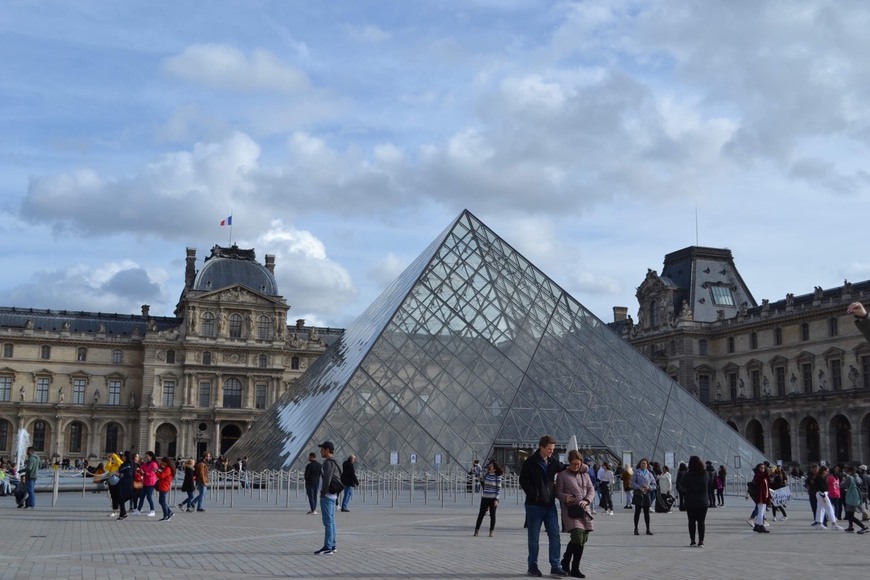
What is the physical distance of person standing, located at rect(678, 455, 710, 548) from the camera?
13078mm

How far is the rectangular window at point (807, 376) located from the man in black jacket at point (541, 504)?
176 ft

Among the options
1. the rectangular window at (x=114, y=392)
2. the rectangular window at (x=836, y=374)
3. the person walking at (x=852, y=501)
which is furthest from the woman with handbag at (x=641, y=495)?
the rectangular window at (x=114, y=392)

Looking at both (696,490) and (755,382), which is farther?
(755,382)

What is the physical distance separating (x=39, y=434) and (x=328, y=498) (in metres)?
67.9

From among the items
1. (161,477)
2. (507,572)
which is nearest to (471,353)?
(161,477)

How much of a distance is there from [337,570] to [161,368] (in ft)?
223

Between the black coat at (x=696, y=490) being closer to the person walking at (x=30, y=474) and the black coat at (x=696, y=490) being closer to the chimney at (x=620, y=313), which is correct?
the person walking at (x=30, y=474)

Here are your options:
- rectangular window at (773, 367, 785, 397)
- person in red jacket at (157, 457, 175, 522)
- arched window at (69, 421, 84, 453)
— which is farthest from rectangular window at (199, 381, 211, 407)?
person in red jacket at (157, 457, 175, 522)

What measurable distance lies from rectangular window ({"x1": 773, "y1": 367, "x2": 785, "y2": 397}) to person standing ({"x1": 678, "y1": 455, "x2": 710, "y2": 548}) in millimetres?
51531

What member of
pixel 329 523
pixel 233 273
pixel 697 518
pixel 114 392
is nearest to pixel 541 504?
pixel 329 523

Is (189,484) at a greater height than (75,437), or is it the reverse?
(75,437)

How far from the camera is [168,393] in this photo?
74.9 metres

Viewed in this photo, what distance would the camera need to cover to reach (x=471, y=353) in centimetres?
2916

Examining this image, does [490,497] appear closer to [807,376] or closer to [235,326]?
[807,376]
